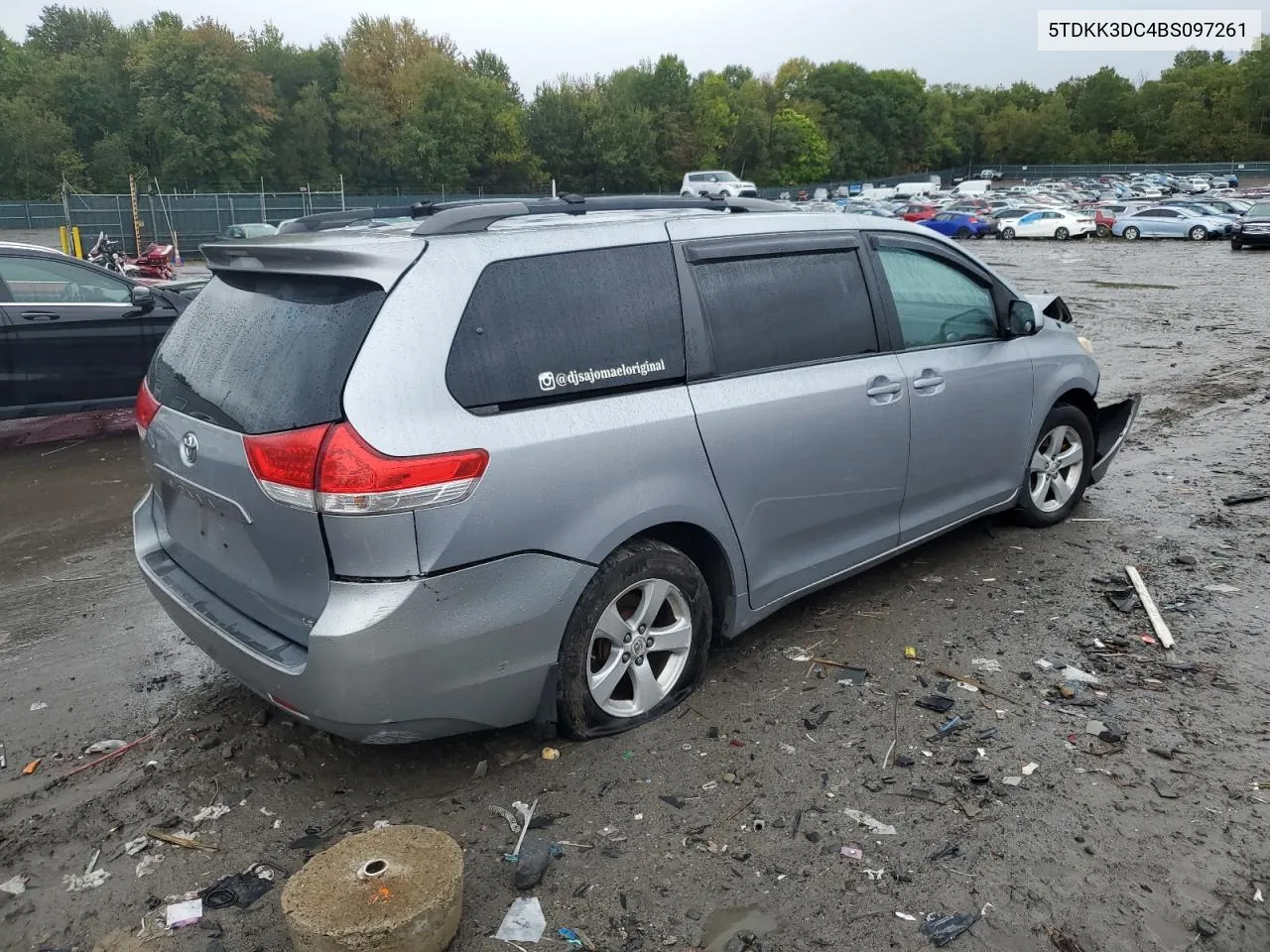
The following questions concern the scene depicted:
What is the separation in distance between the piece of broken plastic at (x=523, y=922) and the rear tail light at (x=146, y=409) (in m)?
2.23

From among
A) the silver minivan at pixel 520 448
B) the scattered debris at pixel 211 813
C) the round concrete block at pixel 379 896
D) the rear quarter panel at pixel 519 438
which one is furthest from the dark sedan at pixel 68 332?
the round concrete block at pixel 379 896

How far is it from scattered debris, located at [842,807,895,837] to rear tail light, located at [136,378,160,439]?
285 centimetres

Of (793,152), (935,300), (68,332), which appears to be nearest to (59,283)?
(68,332)

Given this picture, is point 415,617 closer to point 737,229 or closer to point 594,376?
point 594,376

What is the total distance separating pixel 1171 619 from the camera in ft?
15.1

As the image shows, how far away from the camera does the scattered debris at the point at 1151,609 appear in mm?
4387

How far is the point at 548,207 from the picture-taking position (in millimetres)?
3689

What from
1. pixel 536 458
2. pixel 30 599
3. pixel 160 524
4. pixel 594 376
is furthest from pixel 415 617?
pixel 30 599

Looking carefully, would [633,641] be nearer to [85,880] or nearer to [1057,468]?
[85,880]

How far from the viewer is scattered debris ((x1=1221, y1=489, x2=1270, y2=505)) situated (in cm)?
634

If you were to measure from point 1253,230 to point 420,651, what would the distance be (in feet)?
119

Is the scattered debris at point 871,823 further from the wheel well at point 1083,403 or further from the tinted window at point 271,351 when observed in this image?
the wheel well at point 1083,403

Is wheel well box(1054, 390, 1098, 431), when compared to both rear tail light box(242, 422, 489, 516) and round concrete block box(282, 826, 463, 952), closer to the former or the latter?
rear tail light box(242, 422, 489, 516)

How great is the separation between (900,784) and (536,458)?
5.39ft
